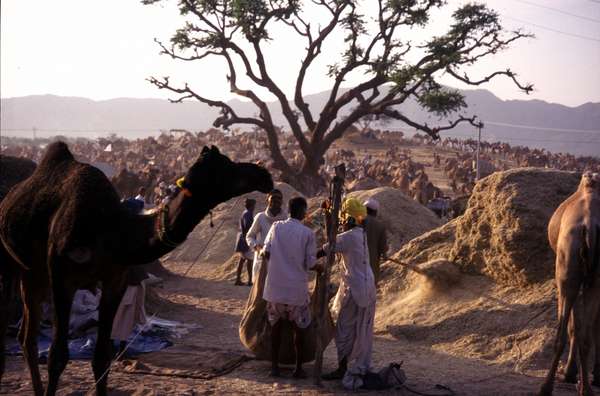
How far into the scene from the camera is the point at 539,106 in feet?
591

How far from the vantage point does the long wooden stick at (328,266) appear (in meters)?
7.45

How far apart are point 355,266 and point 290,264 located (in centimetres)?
63

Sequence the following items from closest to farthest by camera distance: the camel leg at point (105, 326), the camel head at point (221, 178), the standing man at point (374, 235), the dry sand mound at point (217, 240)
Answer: the camel head at point (221, 178), the camel leg at point (105, 326), the standing man at point (374, 235), the dry sand mound at point (217, 240)

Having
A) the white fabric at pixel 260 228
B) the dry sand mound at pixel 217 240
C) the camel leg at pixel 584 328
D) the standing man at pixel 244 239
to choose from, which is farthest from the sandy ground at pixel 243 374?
the dry sand mound at pixel 217 240

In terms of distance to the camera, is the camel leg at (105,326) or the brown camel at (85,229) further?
the camel leg at (105,326)

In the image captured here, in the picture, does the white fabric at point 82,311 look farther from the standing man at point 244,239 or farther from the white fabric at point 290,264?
the standing man at point 244,239

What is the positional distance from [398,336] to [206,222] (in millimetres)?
11764

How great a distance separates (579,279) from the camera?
7.25 meters

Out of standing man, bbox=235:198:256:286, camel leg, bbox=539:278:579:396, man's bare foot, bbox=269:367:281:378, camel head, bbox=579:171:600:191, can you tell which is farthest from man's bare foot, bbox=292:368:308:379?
standing man, bbox=235:198:256:286

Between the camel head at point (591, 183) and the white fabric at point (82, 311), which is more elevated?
the camel head at point (591, 183)

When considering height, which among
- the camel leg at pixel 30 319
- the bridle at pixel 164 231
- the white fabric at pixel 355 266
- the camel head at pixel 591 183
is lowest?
the camel leg at pixel 30 319

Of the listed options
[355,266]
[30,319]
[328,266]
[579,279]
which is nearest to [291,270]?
[328,266]

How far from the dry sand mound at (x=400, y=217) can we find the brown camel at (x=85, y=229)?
9952mm

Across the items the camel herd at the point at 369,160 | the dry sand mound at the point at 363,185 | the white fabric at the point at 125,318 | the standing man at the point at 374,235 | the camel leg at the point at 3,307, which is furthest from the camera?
the camel herd at the point at 369,160
